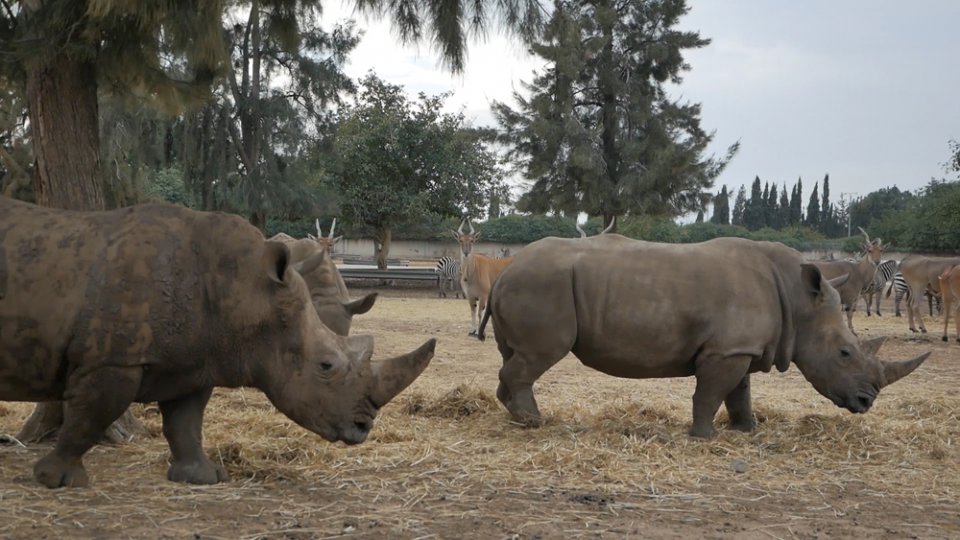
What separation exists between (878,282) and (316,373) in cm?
2191

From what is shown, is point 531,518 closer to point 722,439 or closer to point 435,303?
point 722,439

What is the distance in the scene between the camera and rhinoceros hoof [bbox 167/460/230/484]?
5234mm

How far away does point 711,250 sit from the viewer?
24.8 feet

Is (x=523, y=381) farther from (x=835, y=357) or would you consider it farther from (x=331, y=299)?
(x=835, y=357)

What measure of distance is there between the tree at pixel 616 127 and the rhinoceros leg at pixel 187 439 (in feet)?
79.5

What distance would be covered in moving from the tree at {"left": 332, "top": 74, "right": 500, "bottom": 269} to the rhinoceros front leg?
2729 cm

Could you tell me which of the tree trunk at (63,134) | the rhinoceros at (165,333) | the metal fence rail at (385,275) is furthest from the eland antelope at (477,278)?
the metal fence rail at (385,275)

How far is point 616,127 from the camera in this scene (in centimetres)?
3047

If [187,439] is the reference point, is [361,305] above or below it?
above

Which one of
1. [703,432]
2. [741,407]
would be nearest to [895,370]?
[741,407]

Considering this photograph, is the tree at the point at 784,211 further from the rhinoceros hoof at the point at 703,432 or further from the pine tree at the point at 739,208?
the rhinoceros hoof at the point at 703,432

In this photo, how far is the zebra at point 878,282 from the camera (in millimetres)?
23547

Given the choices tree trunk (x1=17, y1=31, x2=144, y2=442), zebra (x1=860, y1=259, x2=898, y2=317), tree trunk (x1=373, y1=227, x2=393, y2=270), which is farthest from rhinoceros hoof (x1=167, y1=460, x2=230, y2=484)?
tree trunk (x1=373, y1=227, x2=393, y2=270)

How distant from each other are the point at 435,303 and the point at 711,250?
19215 millimetres
